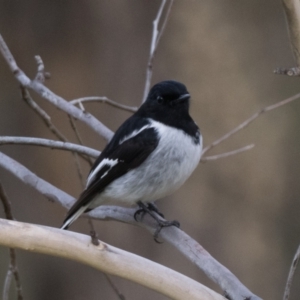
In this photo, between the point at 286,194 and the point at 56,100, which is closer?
the point at 56,100

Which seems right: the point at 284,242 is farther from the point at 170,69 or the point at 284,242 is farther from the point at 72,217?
the point at 72,217

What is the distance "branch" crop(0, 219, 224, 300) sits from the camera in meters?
1.46

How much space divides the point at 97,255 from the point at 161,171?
3.42ft

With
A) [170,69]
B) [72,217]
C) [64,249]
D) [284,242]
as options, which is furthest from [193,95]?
[64,249]

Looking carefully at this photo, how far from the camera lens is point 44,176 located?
4.13m

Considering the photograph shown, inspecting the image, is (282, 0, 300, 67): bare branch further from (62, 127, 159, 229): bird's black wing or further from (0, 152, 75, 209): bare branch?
(0, 152, 75, 209): bare branch

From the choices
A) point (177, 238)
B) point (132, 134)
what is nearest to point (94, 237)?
point (177, 238)

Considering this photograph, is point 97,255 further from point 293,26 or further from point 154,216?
point 154,216

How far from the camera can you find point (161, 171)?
2.50m

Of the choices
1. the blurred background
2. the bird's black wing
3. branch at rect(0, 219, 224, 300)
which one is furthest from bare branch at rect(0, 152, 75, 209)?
the blurred background

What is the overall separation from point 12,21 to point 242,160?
72.2 inches

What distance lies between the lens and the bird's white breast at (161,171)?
2.49 m

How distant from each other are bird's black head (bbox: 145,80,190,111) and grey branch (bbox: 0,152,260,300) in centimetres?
49

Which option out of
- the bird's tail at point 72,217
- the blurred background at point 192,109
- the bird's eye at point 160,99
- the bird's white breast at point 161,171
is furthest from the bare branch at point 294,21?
the blurred background at point 192,109
